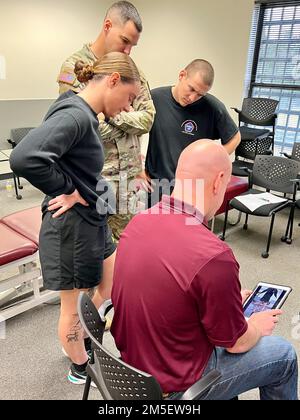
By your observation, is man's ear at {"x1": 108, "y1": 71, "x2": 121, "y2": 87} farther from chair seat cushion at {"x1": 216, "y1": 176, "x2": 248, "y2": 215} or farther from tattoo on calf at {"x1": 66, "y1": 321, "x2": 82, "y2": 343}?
chair seat cushion at {"x1": 216, "y1": 176, "x2": 248, "y2": 215}

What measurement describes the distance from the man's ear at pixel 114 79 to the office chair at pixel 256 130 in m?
3.13

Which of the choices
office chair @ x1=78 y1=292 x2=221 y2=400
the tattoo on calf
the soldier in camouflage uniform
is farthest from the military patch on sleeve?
the tattoo on calf

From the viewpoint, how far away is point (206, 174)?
1.10 meters

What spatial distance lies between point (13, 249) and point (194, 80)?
1364 mm

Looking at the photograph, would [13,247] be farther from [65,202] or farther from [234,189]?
[234,189]

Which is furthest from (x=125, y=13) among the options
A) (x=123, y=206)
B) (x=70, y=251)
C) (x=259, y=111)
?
(x=259, y=111)

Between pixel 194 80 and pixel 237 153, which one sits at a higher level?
pixel 194 80

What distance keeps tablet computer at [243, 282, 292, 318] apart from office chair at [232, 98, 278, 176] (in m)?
2.73

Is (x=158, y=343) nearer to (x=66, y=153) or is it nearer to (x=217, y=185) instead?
(x=217, y=185)

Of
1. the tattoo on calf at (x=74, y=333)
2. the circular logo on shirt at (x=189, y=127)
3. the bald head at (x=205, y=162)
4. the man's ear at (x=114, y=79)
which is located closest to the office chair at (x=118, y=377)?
the tattoo on calf at (x=74, y=333)

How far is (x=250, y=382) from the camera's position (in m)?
1.18

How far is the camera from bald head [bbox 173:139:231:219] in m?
1.09

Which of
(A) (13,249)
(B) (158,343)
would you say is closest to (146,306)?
(B) (158,343)

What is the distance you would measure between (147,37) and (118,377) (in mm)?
4866
